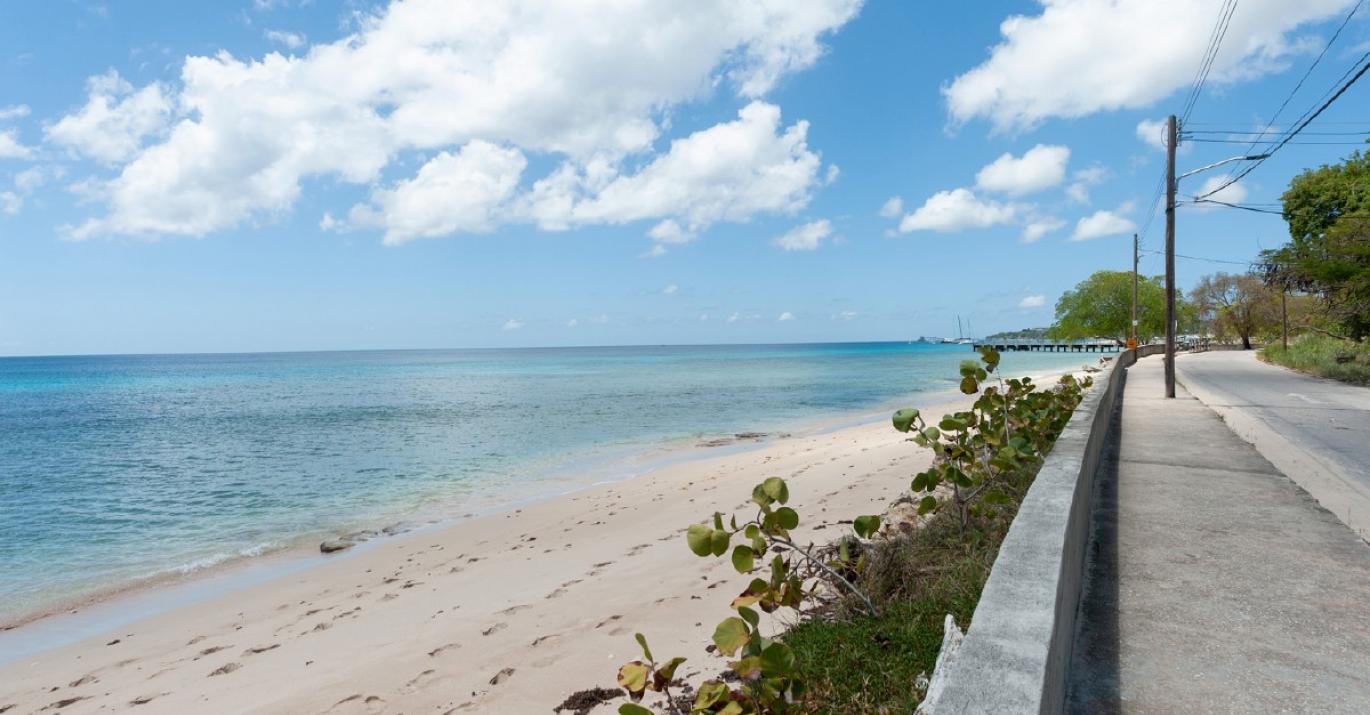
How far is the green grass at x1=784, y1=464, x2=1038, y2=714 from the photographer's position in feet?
10.7

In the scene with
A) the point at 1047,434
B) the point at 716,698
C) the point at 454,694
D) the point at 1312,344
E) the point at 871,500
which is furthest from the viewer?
the point at 1312,344

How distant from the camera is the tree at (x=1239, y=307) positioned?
Answer: 165ft

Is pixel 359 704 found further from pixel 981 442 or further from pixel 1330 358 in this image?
pixel 1330 358

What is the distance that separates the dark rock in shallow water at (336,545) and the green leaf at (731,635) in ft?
33.9

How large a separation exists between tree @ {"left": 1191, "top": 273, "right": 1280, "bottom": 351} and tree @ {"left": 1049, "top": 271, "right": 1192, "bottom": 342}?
23.9 feet

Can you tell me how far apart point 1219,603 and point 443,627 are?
5978 mm

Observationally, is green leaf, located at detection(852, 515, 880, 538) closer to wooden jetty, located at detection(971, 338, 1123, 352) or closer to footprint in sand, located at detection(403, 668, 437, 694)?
footprint in sand, located at detection(403, 668, 437, 694)

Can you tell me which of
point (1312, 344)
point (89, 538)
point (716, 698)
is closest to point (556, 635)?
point (716, 698)

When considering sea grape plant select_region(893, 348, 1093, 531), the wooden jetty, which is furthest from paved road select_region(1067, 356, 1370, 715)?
the wooden jetty

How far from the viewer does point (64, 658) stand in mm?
7461

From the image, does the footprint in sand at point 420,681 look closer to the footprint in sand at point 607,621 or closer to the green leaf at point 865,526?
the footprint in sand at point 607,621

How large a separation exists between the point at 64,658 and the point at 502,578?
4.51 metres

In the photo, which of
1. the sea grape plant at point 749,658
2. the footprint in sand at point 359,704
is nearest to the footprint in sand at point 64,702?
the footprint in sand at point 359,704

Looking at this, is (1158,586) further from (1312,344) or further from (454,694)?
(1312,344)
